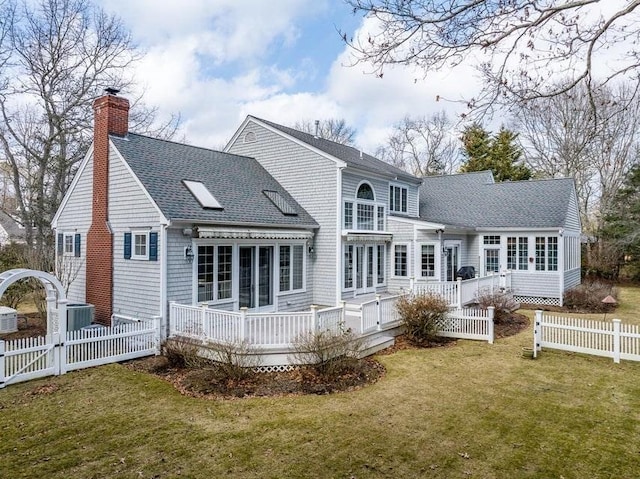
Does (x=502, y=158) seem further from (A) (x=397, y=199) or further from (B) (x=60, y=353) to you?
(B) (x=60, y=353)

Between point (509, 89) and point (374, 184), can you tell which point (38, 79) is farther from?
point (509, 89)

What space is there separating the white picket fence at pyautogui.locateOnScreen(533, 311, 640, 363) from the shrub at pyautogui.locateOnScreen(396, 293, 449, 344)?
257 cm

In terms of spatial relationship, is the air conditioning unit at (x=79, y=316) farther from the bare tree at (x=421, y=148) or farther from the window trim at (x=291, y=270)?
the bare tree at (x=421, y=148)

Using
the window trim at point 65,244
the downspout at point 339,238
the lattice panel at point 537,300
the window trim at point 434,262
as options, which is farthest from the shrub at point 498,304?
the window trim at point 65,244

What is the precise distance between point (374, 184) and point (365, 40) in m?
11.7

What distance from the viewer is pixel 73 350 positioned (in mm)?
9391

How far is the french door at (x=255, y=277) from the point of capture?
42.4 feet

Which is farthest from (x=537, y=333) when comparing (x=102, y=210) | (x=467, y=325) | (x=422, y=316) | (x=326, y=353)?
(x=102, y=210)

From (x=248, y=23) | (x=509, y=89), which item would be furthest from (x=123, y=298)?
(x=509, y=89)

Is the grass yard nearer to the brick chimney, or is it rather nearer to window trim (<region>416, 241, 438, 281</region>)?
the brick chimney

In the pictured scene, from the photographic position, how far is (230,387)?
27.4 ft

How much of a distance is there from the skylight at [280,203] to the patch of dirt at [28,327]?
27.3 feet

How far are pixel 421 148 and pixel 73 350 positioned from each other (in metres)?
39.7

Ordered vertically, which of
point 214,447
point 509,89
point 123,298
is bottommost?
point 214,447
